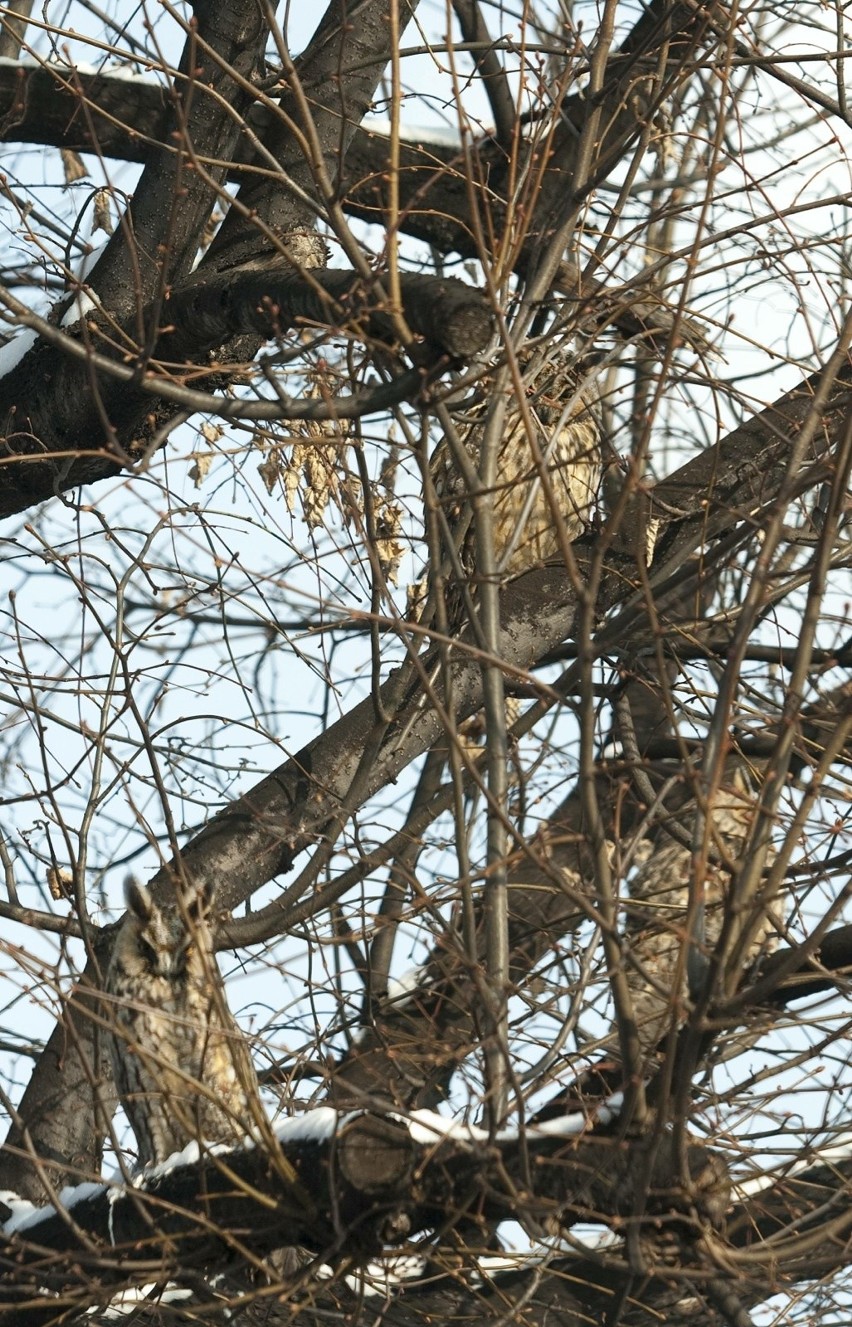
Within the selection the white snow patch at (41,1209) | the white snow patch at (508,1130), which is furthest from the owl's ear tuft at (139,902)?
the white snow patch at (508,1130)

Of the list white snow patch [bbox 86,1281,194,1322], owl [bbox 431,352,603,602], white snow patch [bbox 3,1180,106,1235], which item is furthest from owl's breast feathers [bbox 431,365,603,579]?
white snow patch [bbox 86,1281,194,1322]

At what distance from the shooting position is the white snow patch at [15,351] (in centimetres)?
443

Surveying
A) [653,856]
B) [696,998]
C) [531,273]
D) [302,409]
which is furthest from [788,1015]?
[653,856]

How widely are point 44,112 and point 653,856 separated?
393 cm

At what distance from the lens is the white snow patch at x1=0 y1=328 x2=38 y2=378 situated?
4.43m

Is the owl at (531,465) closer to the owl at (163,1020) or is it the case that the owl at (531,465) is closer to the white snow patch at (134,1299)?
the owl at (163,1020)

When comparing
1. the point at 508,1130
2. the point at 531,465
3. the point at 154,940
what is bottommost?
the point at 508,1130

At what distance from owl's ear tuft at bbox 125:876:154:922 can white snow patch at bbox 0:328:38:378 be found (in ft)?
4.98

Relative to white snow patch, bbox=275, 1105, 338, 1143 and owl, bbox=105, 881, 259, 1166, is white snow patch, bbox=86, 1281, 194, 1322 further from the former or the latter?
white snow patch, bbox=275, 1105, 338, 1143

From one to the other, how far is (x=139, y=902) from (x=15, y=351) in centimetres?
165

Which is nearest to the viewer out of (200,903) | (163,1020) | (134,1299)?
(134,1299)

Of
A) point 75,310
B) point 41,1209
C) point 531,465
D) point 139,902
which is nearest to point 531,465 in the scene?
point 531,465

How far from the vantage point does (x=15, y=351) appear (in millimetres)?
4496

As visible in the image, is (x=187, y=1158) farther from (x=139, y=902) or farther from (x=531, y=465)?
(x=531, y=465)
